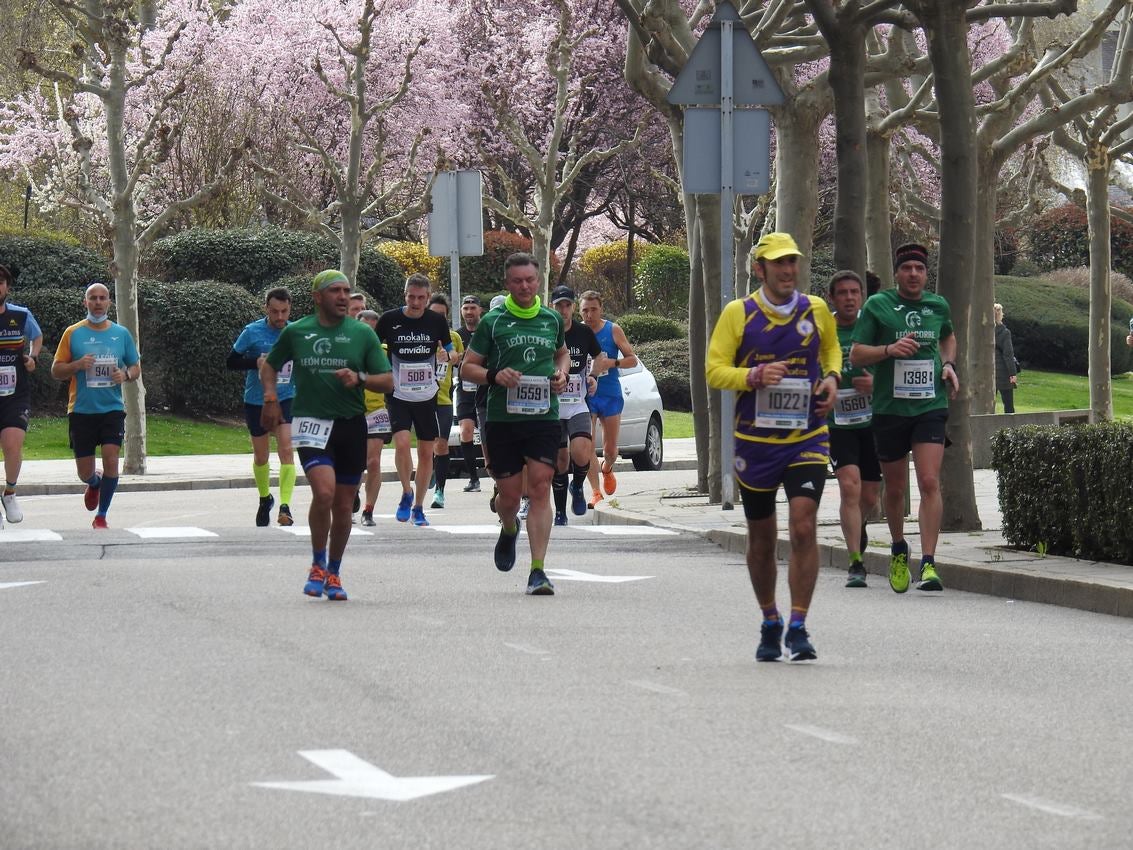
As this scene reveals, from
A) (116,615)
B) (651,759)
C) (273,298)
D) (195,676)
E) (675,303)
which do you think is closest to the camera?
(651,759)

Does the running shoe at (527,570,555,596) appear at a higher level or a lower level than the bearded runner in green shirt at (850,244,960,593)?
lower

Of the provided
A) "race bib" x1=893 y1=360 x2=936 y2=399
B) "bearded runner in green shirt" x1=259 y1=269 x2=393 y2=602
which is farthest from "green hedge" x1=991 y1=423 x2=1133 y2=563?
"bearded runner in green shirt" x1=259 y1=269 x2=393 y2=602

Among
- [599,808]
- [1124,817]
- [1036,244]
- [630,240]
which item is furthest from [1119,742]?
[1036,244]

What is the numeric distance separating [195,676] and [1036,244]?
160 ft

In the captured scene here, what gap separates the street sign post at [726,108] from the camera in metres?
15.9

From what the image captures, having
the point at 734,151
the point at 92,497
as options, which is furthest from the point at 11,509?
the point at 734,151

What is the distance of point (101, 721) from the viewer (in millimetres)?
7230

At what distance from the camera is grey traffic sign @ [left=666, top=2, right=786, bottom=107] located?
1584 cm

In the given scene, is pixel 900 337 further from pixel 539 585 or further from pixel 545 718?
pixel 545 718

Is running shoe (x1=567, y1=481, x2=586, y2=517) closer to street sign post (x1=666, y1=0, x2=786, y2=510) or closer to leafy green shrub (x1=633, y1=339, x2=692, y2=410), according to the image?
street sign post (x1=666, y1=0, x2=786, y2=510)

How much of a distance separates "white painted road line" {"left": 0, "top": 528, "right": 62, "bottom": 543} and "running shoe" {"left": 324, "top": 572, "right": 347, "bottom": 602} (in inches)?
176

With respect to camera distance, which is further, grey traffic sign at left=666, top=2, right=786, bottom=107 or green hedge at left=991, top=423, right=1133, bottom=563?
grey traffic sign at left=666, top=2, right=786, bottom=107

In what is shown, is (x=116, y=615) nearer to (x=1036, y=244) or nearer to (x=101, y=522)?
(x=101, y=522)

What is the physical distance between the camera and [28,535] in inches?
618
